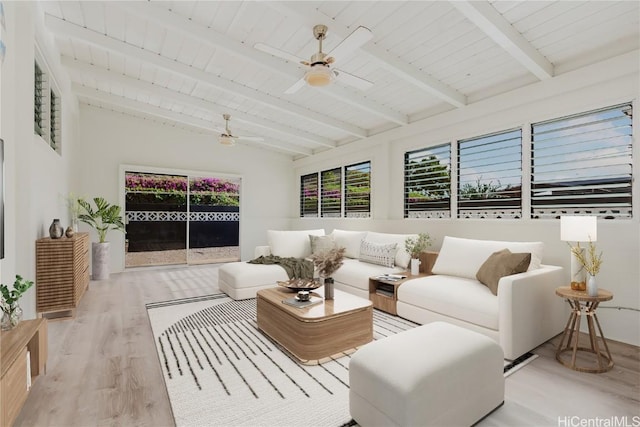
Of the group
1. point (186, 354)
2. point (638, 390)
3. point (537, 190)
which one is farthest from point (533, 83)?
point (186, 354)

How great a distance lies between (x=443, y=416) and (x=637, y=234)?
2705mm

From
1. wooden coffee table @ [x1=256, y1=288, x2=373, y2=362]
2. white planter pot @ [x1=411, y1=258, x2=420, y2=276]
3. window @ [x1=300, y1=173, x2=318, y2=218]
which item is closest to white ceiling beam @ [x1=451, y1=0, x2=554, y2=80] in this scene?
white planter pot @ [x1=411, y1=258, x2=420, y2=276]

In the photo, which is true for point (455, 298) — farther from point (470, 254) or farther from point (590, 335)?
point (590, 335)

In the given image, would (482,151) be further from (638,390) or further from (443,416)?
(443,416)

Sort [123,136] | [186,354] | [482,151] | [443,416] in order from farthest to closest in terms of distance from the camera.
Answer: [123,136] < [482,151] < [186,354] < [443,416]

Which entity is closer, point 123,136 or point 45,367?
point 45,367

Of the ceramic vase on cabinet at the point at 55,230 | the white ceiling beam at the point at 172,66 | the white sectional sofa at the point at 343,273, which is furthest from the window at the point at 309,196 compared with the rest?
the ceramic vase on cabinet at the point at 55,230

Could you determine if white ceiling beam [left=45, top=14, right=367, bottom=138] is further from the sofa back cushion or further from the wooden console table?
the wooden console table

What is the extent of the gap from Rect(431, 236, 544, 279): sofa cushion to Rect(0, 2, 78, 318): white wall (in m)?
4.18

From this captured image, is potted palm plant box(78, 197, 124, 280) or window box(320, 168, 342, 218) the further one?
window box(320, 168, 342, 218)

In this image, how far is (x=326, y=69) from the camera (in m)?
2.68

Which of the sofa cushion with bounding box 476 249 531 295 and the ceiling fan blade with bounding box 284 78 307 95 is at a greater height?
the ceiling fan blade with bounding box 284 78 307 95

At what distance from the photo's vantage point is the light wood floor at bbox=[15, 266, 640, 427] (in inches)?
70.2

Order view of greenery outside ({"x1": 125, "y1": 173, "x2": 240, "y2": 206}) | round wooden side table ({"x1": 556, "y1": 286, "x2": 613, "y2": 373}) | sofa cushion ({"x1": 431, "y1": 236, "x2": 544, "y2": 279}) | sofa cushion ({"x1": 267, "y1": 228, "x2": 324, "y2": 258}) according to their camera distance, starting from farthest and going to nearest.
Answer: view of greenery outside ({"x1": 125, "y1": 173, "x2": 240, "y2": 206}) < sofa cushion ({"x1": 267, "y1": 228, "x2": 324, "y2": 258}) < sofa cushion ({"x1": 431, "y1": 236, "x2": 544, "y2": 279}) < round wooden side table ({"x1": 556, "y1": 286, "x2": 613, "y2": 373})
